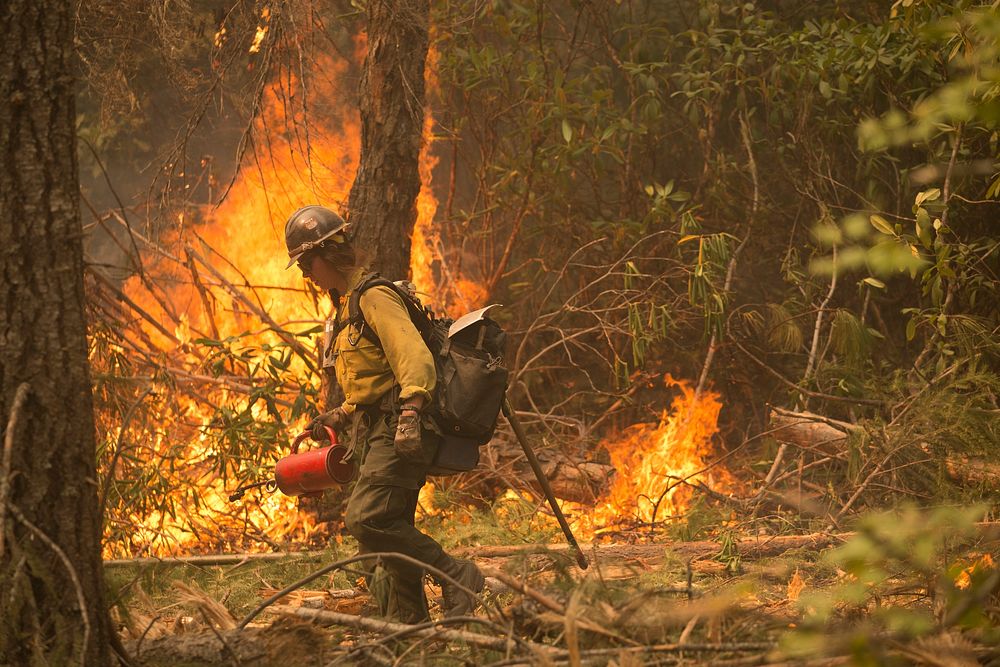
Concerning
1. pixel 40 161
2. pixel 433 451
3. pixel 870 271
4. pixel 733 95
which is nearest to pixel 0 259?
pixel 40 161

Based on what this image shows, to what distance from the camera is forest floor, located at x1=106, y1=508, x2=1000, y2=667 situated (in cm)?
214

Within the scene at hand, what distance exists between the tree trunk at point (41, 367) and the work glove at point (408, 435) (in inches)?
53.8

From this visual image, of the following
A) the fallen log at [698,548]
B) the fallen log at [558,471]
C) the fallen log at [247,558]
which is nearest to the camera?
the fallen log at [247,558]

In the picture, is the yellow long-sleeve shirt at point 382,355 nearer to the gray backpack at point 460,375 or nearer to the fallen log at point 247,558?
the gray backpack at point 460,375

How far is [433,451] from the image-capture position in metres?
4.33

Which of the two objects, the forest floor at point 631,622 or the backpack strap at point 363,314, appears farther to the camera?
the backpack strap at point 363,314

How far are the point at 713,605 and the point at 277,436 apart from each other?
4.28 m

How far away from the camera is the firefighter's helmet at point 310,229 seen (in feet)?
15.0

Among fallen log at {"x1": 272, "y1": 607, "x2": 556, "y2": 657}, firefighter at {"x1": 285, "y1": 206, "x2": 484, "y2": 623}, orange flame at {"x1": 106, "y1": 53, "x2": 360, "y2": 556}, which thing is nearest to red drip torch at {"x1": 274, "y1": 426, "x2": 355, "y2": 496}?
firefighter at {"x1": 285, "y1": 206, "x2": 484, "y2": 623}

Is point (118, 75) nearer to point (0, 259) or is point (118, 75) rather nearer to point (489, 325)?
point (489, 325)

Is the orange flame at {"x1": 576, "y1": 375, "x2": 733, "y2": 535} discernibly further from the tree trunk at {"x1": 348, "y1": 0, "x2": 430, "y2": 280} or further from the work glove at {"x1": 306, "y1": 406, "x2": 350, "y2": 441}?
the work glove at {"x1": 306, "y1": 406, "x2": 350, "y2": 441}

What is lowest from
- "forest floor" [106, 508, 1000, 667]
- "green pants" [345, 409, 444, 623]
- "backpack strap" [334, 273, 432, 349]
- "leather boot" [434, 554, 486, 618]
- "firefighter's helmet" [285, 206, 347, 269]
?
"forest floor" [106, 508, 1000, 667]

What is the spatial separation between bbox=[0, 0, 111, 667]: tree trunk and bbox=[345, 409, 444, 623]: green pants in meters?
1.46

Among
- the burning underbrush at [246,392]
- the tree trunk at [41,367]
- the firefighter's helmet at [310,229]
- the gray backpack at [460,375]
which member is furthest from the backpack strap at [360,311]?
the tree trunk at [41,367]
